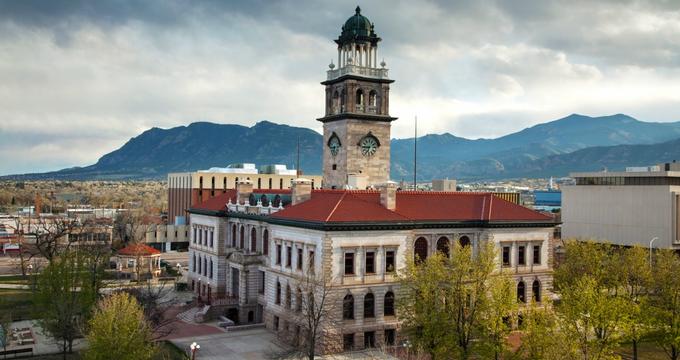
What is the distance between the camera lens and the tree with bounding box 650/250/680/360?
A: 45.4m

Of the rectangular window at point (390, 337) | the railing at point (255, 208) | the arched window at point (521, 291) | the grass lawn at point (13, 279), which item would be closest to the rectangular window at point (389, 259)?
the rectangular window at point (390, 337)

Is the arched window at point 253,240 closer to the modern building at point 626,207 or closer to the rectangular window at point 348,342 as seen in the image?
the rectangular window at point 348,342

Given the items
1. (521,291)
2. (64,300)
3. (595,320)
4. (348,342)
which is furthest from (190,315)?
(595,320)

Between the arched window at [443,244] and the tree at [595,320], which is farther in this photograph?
the arched window at [443,244]

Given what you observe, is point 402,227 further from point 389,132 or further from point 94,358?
point 94,358

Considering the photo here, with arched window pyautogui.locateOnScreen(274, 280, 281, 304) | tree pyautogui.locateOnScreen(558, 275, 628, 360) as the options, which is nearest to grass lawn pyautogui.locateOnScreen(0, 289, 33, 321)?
arched window pyautogui.locateOnScreen(274, 280, 281, 304)

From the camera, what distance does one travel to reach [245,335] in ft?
193

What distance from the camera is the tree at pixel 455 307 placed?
142 ft

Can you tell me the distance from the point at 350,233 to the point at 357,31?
25.9 metres

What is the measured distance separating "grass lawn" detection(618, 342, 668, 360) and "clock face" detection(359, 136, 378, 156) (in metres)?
30.2

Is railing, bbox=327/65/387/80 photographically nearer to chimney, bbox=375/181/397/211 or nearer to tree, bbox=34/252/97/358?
chimney, bbox=375/181/397/211

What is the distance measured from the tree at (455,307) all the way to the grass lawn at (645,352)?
1532 centimetres

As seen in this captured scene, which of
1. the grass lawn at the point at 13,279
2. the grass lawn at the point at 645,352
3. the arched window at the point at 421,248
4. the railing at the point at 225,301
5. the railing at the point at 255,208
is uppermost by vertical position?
the railing at the point at 255,208

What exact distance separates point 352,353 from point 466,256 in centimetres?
1294
